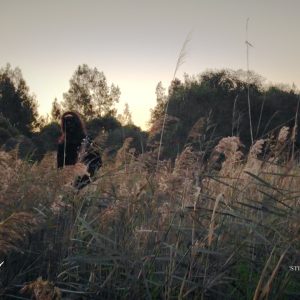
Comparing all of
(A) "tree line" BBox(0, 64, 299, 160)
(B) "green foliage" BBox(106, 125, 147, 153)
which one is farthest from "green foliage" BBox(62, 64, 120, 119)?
(B) "green foliage" BBox(106, 125, 147, 153)

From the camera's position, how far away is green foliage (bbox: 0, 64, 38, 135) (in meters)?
51.4

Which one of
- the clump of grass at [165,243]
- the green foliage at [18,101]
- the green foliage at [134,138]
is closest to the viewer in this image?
the clump of grass at [165,243]

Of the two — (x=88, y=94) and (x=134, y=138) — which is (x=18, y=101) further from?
(x=134, y=138)

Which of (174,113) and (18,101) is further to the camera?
(18,101)

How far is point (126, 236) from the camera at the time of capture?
10.1ft

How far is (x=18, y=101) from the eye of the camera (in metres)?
53.1

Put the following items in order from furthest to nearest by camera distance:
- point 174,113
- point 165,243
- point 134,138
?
point 174,113
point 134,138
point 165,243

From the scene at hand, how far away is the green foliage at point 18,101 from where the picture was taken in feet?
169

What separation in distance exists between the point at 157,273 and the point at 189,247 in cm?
23

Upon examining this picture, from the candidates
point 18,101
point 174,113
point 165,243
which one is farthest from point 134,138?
point 18,101

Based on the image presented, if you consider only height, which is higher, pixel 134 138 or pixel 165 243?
pixel 134 138

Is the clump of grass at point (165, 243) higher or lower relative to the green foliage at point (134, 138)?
lower

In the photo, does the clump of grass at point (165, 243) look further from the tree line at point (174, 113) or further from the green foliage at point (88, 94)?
the green foliage at point (88, 94)

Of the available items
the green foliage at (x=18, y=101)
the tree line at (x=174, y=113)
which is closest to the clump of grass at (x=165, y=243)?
the tree line at (x=174, y=113)
